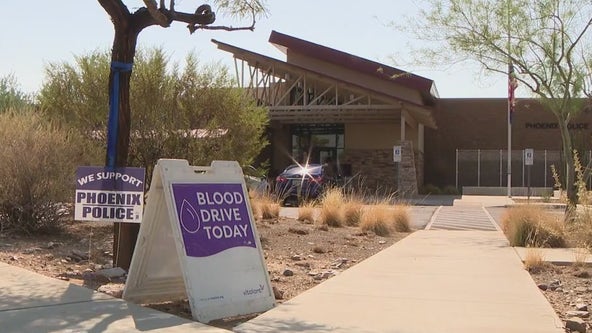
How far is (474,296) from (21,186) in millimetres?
7503

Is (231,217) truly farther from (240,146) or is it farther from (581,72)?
(581,72)

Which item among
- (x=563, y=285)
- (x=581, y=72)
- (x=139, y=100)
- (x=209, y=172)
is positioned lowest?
(x=563, y=285)

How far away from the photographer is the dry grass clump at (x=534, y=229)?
12375 millimetres

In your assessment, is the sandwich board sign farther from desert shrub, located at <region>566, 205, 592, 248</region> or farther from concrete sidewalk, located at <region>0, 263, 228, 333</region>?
desert shrub, located at <region>566, 205, 592, 248</region>

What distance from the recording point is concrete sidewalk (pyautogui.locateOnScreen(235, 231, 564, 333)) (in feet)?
20.5

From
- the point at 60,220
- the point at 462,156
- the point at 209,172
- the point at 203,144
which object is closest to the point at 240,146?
the point at 203,144

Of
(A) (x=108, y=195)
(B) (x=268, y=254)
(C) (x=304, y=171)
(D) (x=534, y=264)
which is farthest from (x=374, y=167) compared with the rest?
(A) (x=108, y=195)

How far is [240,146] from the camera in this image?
14.8 meters

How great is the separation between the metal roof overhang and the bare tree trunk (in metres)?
21.2

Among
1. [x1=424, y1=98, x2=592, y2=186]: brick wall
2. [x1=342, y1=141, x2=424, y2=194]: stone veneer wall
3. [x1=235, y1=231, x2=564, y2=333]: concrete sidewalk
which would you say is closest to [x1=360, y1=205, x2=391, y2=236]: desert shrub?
[x1=235, y1=231, x2=564, y2=333]: concrete sidewalk

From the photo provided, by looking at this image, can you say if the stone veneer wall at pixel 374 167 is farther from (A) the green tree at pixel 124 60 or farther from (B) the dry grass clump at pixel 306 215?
(A) the green tree at pixel 124 60

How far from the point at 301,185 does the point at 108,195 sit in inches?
655

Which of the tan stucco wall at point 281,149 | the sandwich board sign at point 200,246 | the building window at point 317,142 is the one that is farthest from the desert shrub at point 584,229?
the tan stucco wall at point 281,149

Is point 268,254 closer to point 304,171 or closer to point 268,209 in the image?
point 268,209
